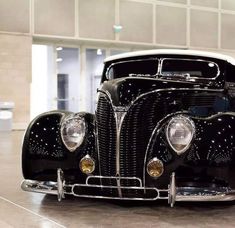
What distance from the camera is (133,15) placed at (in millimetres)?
17422

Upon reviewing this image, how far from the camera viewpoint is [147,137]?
348cm

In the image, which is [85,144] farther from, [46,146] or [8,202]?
[8,202]

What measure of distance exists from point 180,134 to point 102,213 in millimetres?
884

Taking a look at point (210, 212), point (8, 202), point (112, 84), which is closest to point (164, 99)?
point (112, 84)

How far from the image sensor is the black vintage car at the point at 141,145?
3354mm

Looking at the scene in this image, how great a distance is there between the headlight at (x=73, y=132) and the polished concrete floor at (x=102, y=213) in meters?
0.53

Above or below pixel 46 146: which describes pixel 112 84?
above

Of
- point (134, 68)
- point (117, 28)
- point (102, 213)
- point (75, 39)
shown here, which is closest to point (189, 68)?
point (134, 68)

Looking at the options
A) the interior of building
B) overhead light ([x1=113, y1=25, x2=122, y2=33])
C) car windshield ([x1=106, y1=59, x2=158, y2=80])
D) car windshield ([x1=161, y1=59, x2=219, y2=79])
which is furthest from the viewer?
overhead light ([x1=113, y1=25, x2=122, y2=33])

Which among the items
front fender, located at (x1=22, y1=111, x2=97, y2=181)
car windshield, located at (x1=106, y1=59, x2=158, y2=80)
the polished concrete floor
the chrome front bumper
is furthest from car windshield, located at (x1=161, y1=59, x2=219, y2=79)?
the chrome front bumper

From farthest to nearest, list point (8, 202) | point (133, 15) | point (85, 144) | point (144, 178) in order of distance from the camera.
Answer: point (133, 15), point (8, 202), point (85, 144), point (144, 178)

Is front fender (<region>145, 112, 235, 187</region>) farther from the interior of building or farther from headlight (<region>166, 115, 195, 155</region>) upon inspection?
the interior of building

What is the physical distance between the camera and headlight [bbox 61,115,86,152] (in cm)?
373

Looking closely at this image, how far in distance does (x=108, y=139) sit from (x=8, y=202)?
1.15 metres
